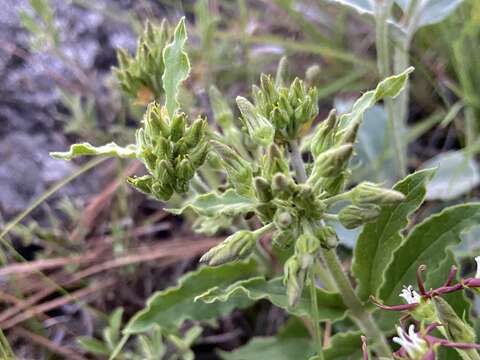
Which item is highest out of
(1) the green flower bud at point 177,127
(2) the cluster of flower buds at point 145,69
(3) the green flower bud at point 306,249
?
(2) the cluster of flower buds at point 145,69

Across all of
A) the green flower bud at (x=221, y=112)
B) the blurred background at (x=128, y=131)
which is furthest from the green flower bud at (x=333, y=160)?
the blurred background at (x=128, y=131)

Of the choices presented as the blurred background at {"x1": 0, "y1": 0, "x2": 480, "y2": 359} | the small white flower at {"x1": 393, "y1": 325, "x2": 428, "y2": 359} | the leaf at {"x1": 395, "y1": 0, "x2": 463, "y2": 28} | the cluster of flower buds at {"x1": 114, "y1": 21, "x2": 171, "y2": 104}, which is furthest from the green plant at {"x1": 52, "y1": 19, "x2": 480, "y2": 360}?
the leaf at {"x1": 395, "y1": 0, "x2": 463, "y2": 28}

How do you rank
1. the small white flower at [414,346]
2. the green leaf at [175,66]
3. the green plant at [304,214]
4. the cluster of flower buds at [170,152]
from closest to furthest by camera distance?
the small white flower at [414,346], the green plant at [304,214], the cluster of flower buds at [170,152], the green leaf at [175,66]

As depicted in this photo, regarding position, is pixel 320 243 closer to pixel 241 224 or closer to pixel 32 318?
pixel 241 224

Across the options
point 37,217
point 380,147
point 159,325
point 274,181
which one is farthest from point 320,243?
point 37,217

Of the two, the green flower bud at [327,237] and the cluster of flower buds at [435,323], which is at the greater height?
the green flower bud at [327,237]

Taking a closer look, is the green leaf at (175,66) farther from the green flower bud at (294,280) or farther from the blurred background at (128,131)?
the blurred background at (128,131)

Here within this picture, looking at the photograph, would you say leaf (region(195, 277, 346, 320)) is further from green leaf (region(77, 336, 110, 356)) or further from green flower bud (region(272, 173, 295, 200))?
green leaf (region(77, 336, 110, 356))

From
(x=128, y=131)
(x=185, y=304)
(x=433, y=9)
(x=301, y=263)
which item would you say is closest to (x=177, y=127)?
(x=301, y=263)
